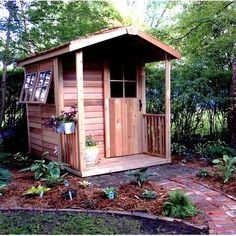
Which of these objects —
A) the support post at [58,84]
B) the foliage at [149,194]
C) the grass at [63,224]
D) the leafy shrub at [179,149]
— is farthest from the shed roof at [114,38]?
the grass at [63,224]

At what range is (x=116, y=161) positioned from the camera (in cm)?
566

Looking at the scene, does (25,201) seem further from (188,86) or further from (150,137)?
(188,86)

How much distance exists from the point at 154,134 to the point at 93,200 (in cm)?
281

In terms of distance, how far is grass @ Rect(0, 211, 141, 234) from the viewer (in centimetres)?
283

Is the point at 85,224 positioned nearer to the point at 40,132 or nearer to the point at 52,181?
the point at 52,181

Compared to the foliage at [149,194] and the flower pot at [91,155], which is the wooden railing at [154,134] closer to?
the flower pot at [91,155]

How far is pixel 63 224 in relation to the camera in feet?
9.84

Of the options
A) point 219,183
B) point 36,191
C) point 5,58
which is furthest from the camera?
point 5,58

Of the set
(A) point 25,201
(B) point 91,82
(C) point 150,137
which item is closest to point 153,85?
(C) point 150,137

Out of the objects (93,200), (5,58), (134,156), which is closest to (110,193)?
(93,200)

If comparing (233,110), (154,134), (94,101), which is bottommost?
(154,134)

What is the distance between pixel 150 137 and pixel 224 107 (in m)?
1.79

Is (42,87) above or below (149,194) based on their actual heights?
above

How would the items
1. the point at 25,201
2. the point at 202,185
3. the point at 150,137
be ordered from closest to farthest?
the point at 25,201, the point at 202,185, the point at 150,137
